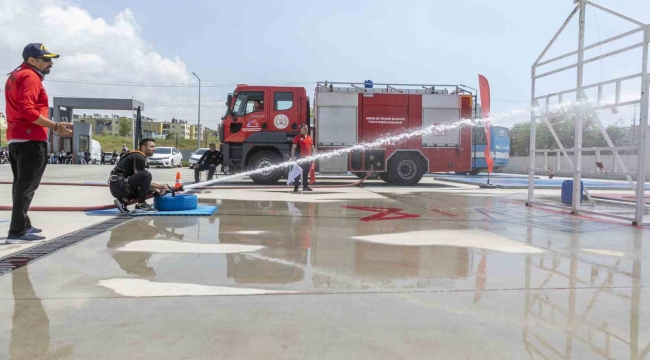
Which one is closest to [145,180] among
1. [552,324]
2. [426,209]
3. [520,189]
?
[426,209]

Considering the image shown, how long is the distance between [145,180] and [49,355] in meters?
4.90

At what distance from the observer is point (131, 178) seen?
6.82 meters

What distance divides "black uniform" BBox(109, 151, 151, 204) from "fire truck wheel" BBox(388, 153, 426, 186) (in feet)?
31.4

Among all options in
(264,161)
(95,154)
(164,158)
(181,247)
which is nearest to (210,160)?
(264,161)

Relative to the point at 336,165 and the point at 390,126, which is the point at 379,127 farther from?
the point at 336,165

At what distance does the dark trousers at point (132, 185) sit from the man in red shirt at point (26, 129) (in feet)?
6.49

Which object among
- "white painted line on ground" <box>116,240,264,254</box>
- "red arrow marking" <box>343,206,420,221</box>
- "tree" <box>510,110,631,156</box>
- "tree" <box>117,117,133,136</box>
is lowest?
"white painted line on ground" <box>116,240,264,254</box>

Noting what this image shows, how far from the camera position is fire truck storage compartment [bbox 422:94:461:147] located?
1533cm

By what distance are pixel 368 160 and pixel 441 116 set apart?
281 centimetres

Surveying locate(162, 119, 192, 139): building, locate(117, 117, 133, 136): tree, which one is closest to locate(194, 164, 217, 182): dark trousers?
locate(117, 117, 133, 136): tree

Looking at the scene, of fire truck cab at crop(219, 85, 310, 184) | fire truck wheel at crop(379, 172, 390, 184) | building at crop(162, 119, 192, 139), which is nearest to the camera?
fire truck cab at crop(219, 85, 310, 184)

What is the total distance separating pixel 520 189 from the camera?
1470 cm

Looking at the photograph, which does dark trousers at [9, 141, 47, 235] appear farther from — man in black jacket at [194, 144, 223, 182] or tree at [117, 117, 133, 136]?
tree at [117, 117, 133, 136]

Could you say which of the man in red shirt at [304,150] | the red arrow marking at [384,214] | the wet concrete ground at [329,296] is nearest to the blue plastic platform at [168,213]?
the wet concrete ground at [329,296]
